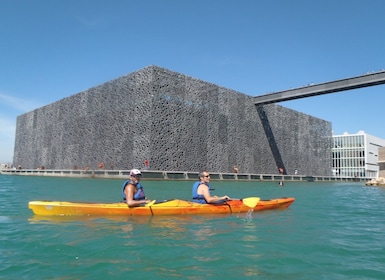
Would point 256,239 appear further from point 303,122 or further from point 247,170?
point 303,122

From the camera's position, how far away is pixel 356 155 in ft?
274

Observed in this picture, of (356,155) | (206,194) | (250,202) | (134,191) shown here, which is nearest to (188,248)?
(134,191)

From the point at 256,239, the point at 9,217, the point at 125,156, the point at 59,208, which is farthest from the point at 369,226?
the point at 125,156

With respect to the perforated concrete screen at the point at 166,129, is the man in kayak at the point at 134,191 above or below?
below

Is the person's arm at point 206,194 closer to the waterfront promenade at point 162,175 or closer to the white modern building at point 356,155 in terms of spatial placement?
the waterfront promenade at point 162,175

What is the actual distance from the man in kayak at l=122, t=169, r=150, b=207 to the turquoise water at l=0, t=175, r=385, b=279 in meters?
0.51

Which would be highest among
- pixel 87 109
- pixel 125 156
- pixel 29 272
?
pixel 87 109

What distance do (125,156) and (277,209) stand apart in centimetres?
2759

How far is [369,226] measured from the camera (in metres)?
10.2

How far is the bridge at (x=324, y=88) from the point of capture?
131 ft

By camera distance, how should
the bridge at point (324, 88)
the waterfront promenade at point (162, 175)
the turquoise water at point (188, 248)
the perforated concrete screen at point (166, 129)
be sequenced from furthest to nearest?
1. the bridge at point (324, 88)
2. the perforated concrete screen at point (166, 129)
3. the waterfront promenade at point (162, 175)
4. the turquoise water at point (188, 248)

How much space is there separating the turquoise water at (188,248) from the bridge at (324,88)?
3427 cm

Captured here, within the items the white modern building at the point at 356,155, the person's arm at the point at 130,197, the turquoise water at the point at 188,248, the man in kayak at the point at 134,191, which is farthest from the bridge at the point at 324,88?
the white modern building at the point at 356,155

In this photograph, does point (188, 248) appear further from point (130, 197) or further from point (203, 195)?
point (203, 195)
